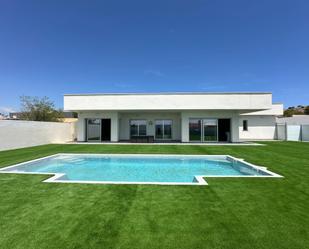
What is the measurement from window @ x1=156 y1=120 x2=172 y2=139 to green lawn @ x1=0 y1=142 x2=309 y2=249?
1539 cm

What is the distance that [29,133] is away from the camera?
1611 cm

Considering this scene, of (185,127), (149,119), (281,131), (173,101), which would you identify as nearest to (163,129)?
(149,119)

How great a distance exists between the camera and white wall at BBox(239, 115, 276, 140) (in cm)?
2478

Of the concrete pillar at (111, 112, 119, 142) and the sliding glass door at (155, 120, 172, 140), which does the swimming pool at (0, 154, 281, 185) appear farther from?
the sliding glass door at (155, 120, 172, 140)

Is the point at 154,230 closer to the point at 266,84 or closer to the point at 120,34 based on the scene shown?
the point at 120,34

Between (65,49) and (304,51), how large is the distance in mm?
25130

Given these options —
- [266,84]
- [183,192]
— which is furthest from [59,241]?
[266,84]

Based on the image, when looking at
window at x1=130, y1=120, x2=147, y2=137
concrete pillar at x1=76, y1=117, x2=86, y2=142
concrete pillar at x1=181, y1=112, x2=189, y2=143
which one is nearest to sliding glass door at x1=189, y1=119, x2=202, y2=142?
concrete pillar at x1=181, y1=112, x2=189, y2=143

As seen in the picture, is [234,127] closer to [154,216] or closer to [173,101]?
[173,101]

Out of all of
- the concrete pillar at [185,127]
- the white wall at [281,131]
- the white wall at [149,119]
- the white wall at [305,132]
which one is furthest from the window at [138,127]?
the white wall at [305,132]

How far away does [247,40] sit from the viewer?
18.3 metres

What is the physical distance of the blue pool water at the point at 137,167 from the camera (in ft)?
24.9

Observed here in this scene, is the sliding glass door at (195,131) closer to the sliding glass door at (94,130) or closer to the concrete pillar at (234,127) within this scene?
the concrete pillar at (234,127)

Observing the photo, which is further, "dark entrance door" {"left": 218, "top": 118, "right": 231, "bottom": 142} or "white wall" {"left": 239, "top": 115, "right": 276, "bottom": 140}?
"white wall" {"left": 239, "top": 115, "right": 276, "bottom": 140}
